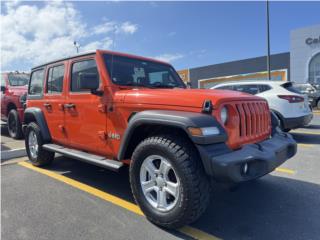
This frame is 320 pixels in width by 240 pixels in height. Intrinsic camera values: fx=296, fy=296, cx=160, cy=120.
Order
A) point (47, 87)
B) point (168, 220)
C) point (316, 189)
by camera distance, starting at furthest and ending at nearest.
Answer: point (47, 87) → point (316, 189) → point (168, 220)

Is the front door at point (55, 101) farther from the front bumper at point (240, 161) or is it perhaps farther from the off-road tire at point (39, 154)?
the front bumper at point (240, 161)

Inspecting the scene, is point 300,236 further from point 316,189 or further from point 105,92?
point 105,92

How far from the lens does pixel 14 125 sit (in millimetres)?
8305

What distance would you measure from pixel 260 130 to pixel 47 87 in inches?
146

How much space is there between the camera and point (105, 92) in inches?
151

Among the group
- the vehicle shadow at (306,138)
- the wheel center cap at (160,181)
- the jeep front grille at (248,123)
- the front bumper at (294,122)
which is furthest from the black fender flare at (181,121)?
the vehicle shadow at (306,138)

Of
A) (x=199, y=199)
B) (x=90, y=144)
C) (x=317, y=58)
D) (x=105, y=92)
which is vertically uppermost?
(x=317, y=58)

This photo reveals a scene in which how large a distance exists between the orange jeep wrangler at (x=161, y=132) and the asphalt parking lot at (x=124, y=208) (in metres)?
0.38

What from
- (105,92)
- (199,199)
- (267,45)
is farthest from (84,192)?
(267,45)

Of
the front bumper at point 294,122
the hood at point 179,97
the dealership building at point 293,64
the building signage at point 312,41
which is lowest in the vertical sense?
the front bumper at point 294,122

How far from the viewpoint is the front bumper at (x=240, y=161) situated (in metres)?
2.65

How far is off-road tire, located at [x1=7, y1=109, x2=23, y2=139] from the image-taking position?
8.09 m

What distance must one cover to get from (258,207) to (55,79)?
148 inches

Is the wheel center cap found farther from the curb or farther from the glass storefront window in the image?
the glass storefront window
